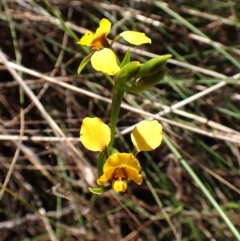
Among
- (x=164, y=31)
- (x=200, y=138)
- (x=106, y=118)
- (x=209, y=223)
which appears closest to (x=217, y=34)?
(x=164, y=31)

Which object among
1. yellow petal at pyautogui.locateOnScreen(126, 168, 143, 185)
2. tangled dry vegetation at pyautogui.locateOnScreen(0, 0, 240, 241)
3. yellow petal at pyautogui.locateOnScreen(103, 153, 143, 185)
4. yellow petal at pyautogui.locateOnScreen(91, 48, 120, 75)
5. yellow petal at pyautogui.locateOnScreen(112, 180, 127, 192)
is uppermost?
yellow petal at pyautogui.locateOnScreen(91, 48, 120, 75)

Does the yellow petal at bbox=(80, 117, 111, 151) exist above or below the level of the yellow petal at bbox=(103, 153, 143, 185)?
above

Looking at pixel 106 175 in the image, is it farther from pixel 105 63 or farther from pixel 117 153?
pixel 105 63

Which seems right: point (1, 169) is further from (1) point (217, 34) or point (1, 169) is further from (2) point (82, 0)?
(1) point (217, 34)

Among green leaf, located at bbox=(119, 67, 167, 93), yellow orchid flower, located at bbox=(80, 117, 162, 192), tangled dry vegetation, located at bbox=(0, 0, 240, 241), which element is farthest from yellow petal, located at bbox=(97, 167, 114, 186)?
tangled dry vegetation, located at bbox=(0, 0, 240, 241)

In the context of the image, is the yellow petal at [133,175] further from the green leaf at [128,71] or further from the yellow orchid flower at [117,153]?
the green leaf at [128,71]

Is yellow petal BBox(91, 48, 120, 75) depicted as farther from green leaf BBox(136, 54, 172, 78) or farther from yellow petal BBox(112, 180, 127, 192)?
yellow petal BBox(112, 180, 127, 192)
